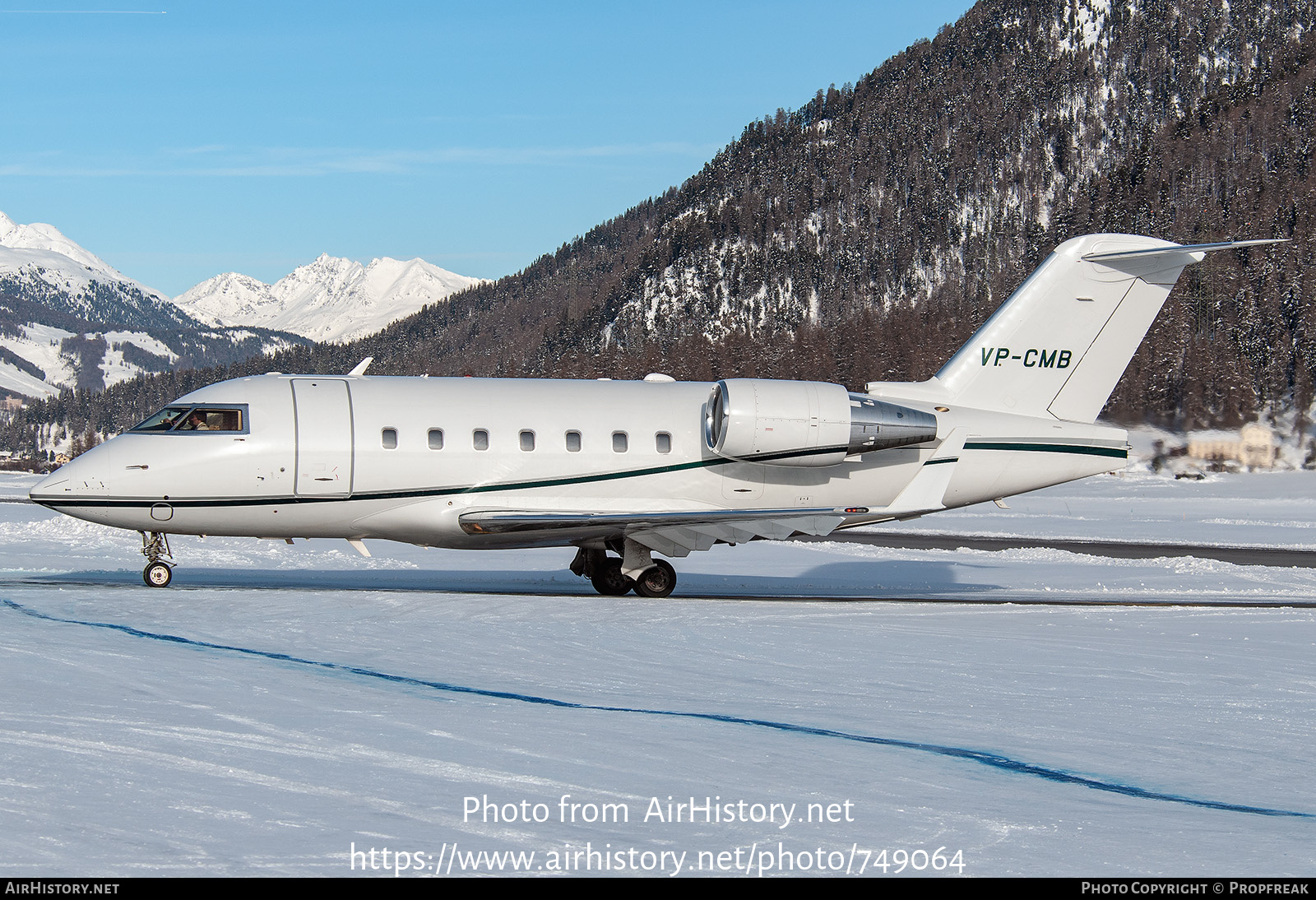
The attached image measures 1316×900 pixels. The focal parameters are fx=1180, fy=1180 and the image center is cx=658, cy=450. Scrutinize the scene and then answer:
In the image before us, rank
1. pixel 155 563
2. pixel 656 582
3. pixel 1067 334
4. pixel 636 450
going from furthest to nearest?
1. pixel 1067 334
2. pixel 656 582
3. pixel 636 450
4. pixel 155 563

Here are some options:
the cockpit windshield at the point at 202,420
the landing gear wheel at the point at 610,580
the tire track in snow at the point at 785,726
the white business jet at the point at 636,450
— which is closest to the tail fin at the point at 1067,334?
the white business jet at the point at 636,450

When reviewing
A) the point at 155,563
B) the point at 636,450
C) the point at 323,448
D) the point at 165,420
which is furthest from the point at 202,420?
the point at 636,450

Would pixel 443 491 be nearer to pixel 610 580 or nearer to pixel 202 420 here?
pixel 610 580

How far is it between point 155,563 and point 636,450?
27.3 ft

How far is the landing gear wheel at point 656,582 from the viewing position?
70.3 feet

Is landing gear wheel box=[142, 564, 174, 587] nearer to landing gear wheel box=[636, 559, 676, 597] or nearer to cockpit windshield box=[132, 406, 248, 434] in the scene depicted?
cockpit windshield box=[132, 406, 248, 434]

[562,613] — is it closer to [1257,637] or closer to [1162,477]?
[1257,637]

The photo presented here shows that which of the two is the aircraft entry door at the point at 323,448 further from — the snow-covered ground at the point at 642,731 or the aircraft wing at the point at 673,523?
the aircraft wing at the point at 673,523

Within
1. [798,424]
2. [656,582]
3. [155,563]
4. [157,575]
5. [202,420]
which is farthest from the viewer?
[656,582]

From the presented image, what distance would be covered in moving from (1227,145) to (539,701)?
15555cm

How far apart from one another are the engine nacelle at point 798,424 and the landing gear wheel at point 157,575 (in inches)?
373

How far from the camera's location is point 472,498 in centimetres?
2014

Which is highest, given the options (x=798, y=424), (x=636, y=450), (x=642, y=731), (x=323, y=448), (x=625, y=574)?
(x=798, y=424)

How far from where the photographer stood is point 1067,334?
22.6m
